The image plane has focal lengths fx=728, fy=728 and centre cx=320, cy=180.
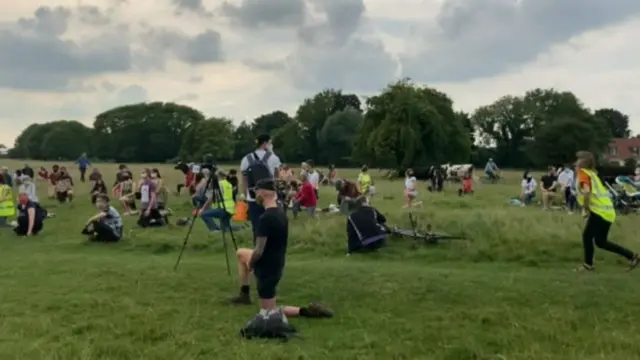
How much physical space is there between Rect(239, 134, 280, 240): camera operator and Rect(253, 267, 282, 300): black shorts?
199cm

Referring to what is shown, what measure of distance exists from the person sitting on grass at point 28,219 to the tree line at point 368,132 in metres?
40.5

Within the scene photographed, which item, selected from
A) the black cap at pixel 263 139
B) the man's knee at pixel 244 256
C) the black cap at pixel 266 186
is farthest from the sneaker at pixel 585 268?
the black cap at pixel 266 186

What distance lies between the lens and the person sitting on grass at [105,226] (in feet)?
54.4

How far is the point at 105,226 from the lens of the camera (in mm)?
16547

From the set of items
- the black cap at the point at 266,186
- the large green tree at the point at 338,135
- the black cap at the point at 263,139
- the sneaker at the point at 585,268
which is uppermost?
the large green tree at the point at 338,135

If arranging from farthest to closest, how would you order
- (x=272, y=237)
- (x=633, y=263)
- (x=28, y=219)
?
(x=28, y=219)
(x=633, y=263)
(x=272, y=237)

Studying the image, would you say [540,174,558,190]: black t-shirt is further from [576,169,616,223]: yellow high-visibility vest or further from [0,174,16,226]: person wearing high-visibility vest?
[0,174,16,226]: person wearing high-visibility vest

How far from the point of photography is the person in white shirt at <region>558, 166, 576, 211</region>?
939 inches

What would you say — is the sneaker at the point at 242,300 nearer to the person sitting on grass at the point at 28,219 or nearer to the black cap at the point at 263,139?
the black cap at the point at 263,139

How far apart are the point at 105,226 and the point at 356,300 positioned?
29.5ft

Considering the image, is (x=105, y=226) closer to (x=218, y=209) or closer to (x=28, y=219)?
(x=218, y=209)

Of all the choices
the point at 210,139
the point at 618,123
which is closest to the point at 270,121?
the point at 210,139

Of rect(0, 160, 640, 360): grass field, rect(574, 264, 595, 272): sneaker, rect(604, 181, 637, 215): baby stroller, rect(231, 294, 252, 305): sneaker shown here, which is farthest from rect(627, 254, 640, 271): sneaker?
rect(604, 181, 637, 215): baby stroller

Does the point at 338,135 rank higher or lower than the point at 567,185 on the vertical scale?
higher
